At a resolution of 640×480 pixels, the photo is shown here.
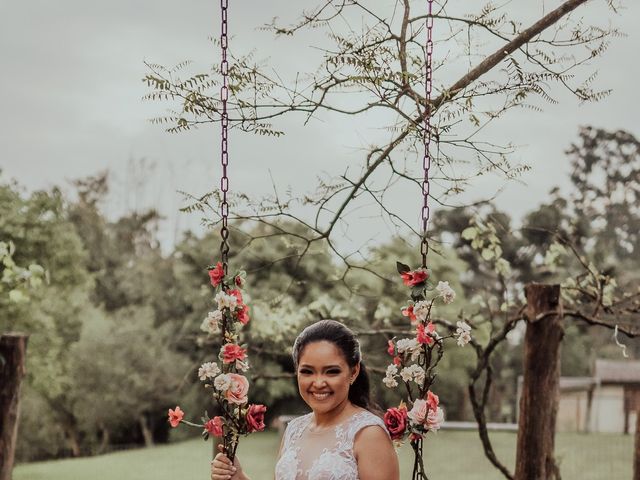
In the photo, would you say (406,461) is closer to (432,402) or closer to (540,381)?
(540,381)

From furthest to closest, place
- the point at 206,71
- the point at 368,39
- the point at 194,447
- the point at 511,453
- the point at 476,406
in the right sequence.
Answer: the point at 194,447
the point at 511,453
the point at 476,406
the point at 368,39
the point at 206,71

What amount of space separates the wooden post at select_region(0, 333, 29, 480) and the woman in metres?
3.98

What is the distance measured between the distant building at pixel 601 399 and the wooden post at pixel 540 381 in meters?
11.7

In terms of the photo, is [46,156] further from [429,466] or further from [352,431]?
[352,431]

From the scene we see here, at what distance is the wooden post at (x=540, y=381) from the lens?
16.4ft

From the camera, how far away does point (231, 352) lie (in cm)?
315

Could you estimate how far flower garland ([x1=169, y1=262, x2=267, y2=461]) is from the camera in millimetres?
3119

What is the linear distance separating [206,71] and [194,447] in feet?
43.8

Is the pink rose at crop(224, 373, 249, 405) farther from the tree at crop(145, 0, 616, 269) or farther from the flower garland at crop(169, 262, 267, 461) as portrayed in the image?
the tree at crop(145, 0, 616, 269)

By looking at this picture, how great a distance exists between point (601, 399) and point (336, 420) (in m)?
15.0

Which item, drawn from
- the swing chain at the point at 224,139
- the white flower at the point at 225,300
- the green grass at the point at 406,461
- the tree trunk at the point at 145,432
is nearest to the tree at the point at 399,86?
the swing chain at the point at 224,139

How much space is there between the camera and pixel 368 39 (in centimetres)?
415

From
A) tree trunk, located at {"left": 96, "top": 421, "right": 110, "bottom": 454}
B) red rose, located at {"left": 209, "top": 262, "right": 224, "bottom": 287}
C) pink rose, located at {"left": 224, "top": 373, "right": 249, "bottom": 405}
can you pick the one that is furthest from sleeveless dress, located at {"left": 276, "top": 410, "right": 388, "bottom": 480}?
tree trunk, located at {"left": 96, "top": 421, "right": 110, "bottom": 454}

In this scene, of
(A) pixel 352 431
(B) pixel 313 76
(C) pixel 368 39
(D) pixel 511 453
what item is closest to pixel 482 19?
(C) pixel 368 39
